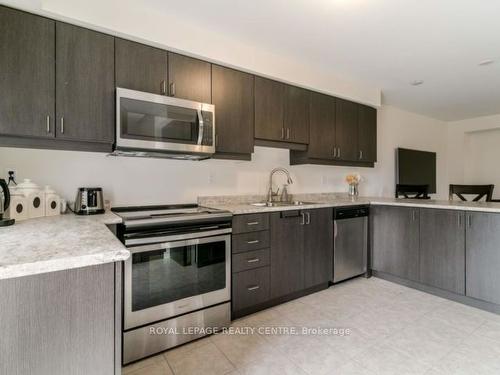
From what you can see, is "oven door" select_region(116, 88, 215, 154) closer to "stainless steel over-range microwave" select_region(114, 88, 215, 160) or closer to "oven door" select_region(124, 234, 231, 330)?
"stainless steel over-range microwave" select_region(114, 88, 215, 160)

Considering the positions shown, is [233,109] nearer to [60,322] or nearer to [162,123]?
[162,123]

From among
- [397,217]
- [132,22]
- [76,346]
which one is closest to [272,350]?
[76,346]

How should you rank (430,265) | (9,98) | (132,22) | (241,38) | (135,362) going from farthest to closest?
1. (430,265)
2. (241,38)
3. (132,22)
4. (135,362)
5. (9,98)

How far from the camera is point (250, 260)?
230cm

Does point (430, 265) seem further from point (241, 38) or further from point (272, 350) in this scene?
point (241, 38)

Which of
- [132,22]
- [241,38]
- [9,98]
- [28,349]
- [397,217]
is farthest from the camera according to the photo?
[397,217]

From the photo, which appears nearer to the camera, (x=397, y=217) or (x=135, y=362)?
(x=135, y=362)

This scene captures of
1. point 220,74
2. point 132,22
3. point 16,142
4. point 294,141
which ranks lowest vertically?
point 16,142

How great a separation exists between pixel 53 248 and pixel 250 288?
5.33ft

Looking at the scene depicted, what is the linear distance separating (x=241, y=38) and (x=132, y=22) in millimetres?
913

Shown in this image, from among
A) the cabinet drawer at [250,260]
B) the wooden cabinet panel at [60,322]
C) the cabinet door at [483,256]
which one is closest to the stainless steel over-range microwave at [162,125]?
the cabinet drawer at [250,260]

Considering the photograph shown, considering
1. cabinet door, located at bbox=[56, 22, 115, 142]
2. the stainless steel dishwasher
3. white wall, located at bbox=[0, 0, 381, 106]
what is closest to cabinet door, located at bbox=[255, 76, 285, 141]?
white wall, located at bbox=[0, 0, 381, 106]

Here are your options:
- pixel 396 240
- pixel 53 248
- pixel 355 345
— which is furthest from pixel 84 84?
pixel 396 240

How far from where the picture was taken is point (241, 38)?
2.40 m
